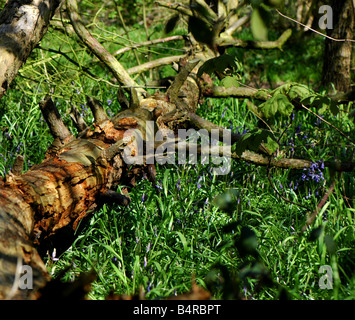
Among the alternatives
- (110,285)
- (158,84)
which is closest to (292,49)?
(158,84)

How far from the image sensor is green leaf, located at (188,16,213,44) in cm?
115

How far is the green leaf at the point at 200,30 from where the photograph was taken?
1148mm

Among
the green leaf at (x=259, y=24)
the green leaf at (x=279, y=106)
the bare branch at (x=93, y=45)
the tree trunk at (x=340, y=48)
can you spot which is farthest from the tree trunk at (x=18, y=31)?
the tree trunk at (x=340, y=48)

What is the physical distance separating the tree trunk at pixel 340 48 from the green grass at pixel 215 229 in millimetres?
1242

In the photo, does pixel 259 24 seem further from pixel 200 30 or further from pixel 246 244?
pixel 246 244

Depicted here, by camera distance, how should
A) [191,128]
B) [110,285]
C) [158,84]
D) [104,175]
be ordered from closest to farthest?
[110,285], [104,175], [191,128], [158,84]

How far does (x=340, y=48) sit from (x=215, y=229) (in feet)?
12.0

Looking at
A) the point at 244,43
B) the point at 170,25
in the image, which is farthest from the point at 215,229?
the point at 244,43

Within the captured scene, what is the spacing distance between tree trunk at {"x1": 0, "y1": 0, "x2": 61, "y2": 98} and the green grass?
34.8 inches

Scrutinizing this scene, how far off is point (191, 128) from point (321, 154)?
1262 mm

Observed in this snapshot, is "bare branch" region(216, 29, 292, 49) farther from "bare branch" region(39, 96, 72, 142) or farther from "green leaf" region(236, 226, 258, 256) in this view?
"green leaf" region(236, 226, 258, 256)

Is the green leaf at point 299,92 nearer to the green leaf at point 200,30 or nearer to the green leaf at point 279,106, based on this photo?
the green leaf at point 279,106
